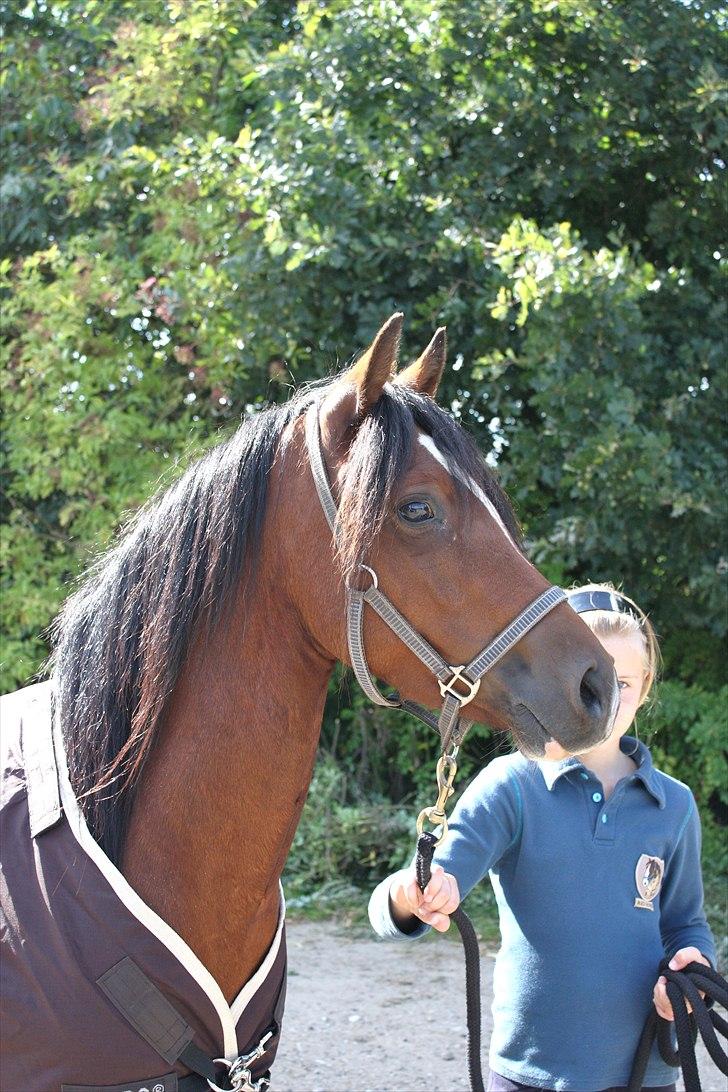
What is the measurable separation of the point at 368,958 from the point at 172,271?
11.8ft

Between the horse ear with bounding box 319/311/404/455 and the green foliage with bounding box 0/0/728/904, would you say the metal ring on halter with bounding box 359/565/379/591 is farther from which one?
the green foliage with bounding box 0/0/728/904

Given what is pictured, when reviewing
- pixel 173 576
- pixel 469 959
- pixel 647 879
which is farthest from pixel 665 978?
pixel 173 576

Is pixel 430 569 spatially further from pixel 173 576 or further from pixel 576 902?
pixel 576 902

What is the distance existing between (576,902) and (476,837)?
0.24 meters

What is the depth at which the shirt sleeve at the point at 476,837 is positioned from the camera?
1957 millimetres

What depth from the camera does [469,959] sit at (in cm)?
193

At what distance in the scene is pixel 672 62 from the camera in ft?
16.7

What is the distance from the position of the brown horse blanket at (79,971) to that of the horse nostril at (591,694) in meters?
0.74

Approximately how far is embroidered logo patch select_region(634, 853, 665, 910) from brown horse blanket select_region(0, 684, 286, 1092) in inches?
31.3

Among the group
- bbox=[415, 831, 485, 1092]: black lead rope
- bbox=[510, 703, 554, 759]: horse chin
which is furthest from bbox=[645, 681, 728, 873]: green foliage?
bbox=[510, 703, 554, 759]: horse chin

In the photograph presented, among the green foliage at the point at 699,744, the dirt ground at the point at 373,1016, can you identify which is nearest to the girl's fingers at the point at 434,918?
the dirt ground at the point at 373,1016

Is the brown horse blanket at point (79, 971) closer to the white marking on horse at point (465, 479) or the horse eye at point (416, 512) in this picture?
the horse eye at point (416, 512)

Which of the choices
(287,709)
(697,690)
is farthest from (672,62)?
(287,709)

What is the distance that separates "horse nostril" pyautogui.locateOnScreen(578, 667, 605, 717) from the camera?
5.58 feet
